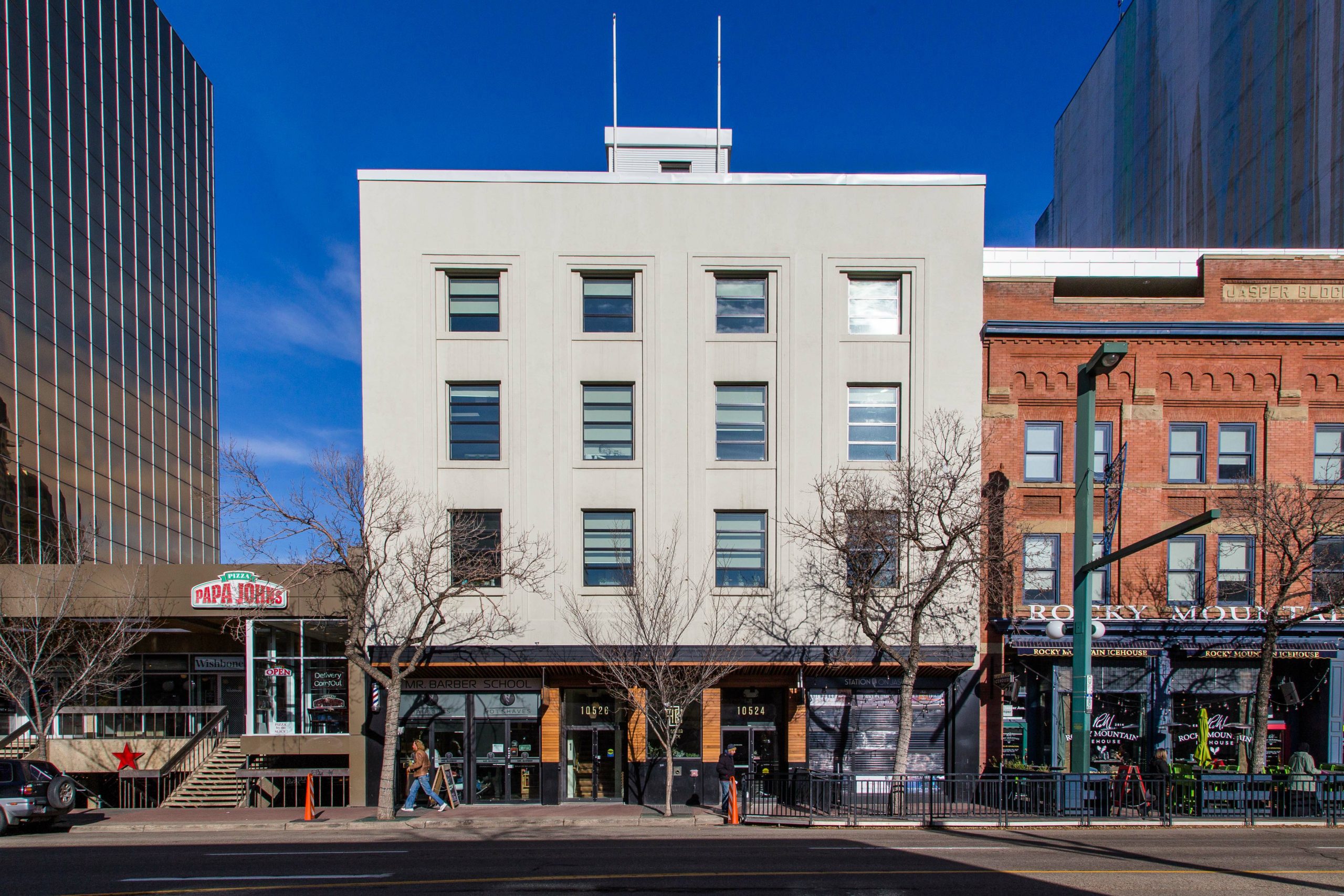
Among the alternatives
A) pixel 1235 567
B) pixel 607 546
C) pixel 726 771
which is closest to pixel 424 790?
pixel 607 546

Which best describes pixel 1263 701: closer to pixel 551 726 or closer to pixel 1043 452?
pixel 1043 452

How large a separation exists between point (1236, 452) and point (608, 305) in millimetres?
16621

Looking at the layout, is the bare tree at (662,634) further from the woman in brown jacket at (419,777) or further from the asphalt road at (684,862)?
the woman in brown jacket at (419,777)

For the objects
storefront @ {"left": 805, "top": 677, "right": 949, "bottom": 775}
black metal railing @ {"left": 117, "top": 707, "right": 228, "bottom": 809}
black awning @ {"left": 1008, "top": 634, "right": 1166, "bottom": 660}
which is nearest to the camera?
black awning @ {"left": 1008, "top": 634, "right": 1166, "bottom": 660}

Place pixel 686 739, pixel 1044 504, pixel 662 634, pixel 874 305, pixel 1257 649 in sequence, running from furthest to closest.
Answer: pixel 874 305, pixel 1044 504, pixel 686 739, pixel 1257 649, pixel 662 634

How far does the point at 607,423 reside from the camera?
23812 mm

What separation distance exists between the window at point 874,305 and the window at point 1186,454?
7.81 m

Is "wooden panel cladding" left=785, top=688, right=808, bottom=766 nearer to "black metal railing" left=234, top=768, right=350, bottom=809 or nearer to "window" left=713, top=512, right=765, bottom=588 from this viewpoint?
"window" left=713, top=512, right=765, bottom=588

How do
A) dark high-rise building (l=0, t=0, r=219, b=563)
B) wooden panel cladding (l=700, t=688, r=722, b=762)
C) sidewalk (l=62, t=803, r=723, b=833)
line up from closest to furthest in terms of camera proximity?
sidewalk (l=62, t=803, r=723, b=833), wooden panel cladding (l=700, t=688, r=722, b=762), dark high-rise building (l=0, t=0, r=219, b=563)

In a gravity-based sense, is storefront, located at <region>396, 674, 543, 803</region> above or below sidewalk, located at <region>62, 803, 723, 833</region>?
above

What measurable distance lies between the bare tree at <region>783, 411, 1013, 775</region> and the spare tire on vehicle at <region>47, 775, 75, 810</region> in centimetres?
1652

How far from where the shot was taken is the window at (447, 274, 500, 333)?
23922 mm

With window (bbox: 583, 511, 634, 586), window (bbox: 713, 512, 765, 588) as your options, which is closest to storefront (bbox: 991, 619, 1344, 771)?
window (bbox: 713, 512, 765, 588)

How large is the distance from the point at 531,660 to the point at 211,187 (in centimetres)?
5662
